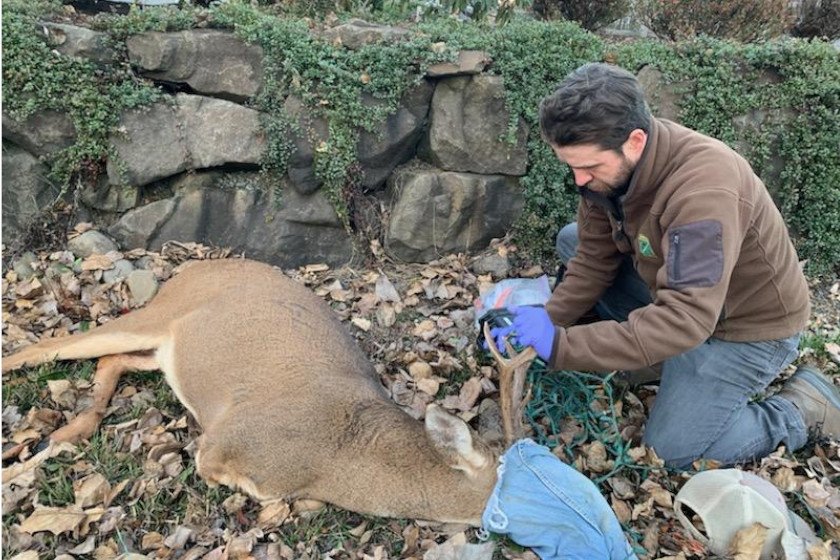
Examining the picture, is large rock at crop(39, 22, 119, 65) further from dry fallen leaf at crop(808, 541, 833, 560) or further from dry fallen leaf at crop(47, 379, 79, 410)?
dry fallen leaf at crop(808, 541, 833, 560)

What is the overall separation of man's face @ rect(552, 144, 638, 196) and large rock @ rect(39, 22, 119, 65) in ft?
11.2

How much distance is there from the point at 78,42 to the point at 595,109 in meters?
3.73

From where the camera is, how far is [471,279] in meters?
5.51

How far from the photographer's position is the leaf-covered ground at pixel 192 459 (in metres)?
3.23

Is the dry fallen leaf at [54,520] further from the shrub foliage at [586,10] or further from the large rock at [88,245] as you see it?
the shrub foliage at [586,10]

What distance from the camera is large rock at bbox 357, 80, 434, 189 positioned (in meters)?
5.43

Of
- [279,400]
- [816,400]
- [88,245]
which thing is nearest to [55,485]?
[279,400]

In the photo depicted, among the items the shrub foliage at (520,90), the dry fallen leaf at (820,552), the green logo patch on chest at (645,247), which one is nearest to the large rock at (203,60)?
the shrub foliage at (520,90)

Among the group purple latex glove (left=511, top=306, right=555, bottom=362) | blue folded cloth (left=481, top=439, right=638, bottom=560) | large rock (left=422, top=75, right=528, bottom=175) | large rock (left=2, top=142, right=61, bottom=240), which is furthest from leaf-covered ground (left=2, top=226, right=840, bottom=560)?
large rock (left=422, top=75, right=528, bottom=175)

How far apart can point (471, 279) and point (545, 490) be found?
268 cm

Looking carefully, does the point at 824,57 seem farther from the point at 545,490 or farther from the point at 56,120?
the point at 56,120

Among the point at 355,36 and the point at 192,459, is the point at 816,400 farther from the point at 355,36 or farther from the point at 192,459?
the point at 355,36

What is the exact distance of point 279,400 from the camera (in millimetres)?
3594

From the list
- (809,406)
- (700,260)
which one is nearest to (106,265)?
(700,260)
